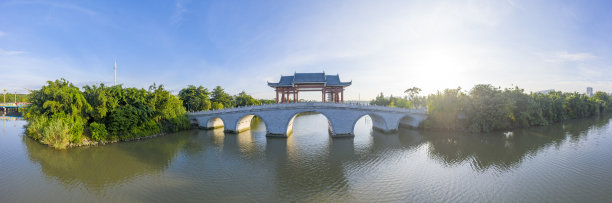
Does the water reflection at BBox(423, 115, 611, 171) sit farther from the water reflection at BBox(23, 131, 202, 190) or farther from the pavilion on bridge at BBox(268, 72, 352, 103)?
the water reflection at BBox(23, 131, 202, 190)

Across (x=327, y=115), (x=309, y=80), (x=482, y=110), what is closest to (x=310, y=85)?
(x=309, y=80)

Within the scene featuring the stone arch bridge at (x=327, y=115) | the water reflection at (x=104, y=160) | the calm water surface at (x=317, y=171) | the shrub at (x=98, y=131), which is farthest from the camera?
the stone arch bridge at (x=327, y=115)

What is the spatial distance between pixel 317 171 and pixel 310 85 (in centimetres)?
1157

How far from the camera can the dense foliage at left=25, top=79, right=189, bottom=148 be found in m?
13.8

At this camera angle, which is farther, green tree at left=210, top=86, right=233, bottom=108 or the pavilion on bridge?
green tree at left=210, top=86, right=233, bottom=108

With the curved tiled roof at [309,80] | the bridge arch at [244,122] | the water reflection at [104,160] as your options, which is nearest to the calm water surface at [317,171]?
the water reflection at [104,160]

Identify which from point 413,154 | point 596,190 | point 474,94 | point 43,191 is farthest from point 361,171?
point 474,94

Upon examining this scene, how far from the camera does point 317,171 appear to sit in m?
10.3

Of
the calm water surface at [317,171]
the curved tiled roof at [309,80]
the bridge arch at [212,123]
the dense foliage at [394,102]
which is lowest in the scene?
the calm water surface at [317,171]

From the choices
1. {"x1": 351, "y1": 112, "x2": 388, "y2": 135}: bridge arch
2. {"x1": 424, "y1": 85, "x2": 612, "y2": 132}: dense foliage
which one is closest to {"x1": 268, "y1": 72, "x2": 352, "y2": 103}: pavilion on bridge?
{"x1": 351, "y1": 112, "x2": 388, "y2": 135}: bridge arch

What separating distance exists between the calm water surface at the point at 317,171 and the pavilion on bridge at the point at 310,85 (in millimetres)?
6099

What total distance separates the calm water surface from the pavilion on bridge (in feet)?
20.0

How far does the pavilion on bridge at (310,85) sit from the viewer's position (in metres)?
20.8

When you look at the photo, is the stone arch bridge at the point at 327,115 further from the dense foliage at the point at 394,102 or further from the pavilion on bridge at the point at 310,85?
the dense foliage at the point at 394,102
